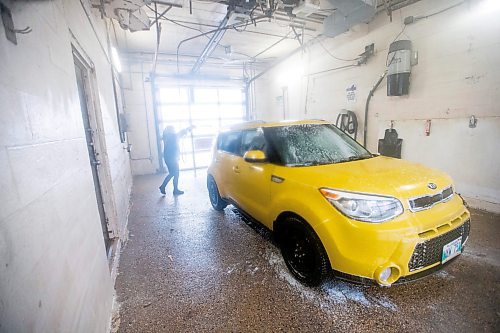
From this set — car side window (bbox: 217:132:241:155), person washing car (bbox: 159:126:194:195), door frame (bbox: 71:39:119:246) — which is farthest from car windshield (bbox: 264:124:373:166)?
person washing car (bbox: 159:126:194:195)

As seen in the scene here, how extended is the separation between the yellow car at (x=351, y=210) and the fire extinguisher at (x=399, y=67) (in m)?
2.92

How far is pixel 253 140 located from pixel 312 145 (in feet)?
2.69

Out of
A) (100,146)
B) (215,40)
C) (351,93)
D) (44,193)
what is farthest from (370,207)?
(215,40)

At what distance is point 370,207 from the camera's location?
72.0 inches

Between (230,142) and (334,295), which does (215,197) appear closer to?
(230,142)

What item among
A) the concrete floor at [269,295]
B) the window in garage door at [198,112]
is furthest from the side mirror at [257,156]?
the window in garage door at [198,112]

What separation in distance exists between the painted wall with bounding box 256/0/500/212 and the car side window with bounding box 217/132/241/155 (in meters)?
3.84

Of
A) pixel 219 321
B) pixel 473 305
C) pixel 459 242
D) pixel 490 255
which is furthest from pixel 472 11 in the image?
pixel 219 321

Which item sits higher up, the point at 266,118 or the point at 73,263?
the point at 266,118

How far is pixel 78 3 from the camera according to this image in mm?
2449

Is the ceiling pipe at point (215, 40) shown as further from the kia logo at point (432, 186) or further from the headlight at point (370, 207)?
the kia logo at point (432, 186)

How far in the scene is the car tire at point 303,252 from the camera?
2.04m

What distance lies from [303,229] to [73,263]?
173 centimetres

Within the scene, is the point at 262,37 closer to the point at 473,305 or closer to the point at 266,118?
the point at 266,118
